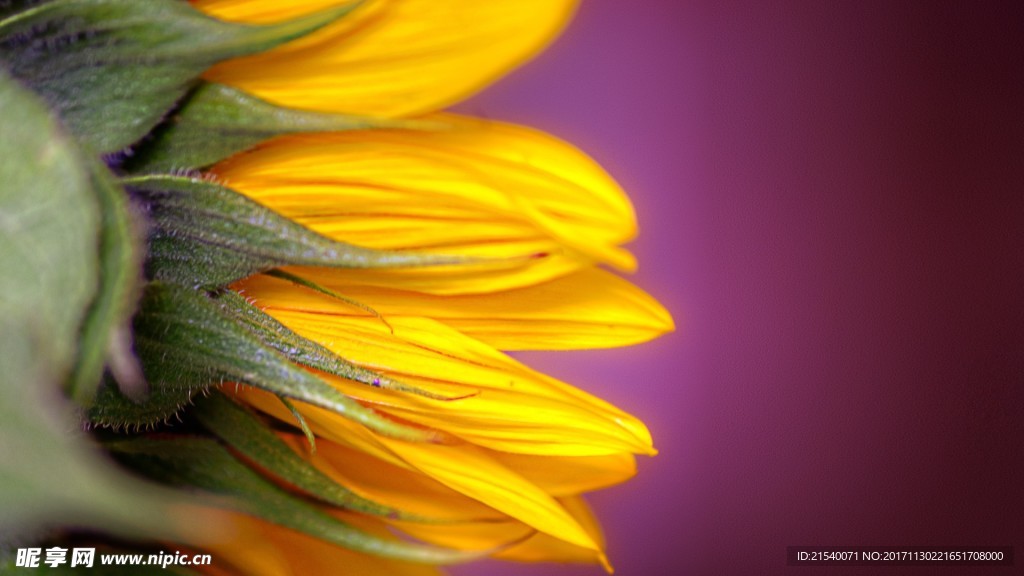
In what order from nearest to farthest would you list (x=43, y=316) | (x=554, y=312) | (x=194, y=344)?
(x=43, y=316) → (x=194, y=344) → (x=554, y=312)

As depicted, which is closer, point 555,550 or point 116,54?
point 116,54

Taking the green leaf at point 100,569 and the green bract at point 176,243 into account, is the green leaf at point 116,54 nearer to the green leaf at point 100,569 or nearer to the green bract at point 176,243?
the green bract at point 176,243

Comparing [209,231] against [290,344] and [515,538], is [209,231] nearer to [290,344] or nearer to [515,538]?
[290,344]

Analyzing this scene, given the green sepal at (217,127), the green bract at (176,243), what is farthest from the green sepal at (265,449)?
the green sepal at (217,127)

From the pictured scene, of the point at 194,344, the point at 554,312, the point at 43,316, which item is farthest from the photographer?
the point at 554,312

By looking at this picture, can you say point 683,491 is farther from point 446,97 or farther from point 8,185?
point 8,185

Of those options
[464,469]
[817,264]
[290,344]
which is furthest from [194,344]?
[817,264]

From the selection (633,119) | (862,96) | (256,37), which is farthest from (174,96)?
(862,96)

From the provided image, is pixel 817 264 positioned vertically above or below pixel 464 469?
above
